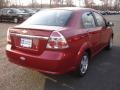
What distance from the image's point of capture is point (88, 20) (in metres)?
5.71

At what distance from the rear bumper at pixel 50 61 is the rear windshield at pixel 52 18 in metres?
0.87

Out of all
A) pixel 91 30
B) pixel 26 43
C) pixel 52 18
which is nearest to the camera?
pixel 26 43

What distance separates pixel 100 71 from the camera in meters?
5.78

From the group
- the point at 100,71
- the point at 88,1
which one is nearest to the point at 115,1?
the point at 88,1

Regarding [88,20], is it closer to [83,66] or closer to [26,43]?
[83,66]

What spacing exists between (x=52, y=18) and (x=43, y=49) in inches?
44.4

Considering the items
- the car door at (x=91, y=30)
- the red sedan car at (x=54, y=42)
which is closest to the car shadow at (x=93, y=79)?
the red sedan car at (x=54, y=42)

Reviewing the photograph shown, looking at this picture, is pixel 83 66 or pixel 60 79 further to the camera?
pixel 83 66

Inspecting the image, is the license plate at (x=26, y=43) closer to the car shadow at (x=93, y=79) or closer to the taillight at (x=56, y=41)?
the taillight at (x=56, y=41)

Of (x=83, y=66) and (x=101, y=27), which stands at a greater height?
(x=101, y=27)

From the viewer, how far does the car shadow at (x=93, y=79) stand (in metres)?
4.72

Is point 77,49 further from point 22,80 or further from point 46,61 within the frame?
point 22,80

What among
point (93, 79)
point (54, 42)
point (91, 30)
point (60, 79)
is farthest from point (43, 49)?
point (91, 30)

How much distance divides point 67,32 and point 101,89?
4.61 ft
